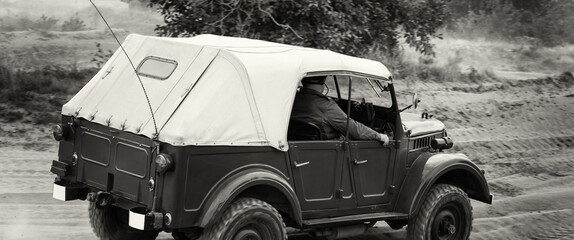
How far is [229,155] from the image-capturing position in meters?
7.50

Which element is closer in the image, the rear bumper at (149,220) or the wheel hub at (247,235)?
the rear bumper at (149,220)

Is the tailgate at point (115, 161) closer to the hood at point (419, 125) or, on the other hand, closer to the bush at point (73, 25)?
the hood at point (419, 125)

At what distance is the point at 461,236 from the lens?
9.45 metres

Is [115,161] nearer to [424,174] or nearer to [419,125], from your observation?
[424,174]

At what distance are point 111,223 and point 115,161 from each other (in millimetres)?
961

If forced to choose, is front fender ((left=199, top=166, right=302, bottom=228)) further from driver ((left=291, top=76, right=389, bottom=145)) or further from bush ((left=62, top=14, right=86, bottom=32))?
bush ((left=62, top=14, right=86, bottom=32))

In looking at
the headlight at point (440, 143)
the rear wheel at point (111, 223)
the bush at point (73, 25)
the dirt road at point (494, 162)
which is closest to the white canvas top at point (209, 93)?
the rear wheel at point (111, 223)

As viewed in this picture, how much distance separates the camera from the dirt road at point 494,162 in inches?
404

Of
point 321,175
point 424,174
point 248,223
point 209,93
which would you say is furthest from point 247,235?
point 424,174

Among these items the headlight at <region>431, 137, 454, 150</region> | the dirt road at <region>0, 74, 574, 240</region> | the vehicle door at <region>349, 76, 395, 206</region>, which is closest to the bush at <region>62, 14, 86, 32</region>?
the dirt road at <region>0, 74, 574, 240</region>

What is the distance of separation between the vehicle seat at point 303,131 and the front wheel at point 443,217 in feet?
4.31

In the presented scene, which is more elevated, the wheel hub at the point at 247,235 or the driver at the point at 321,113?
the driver at the point at 321,113

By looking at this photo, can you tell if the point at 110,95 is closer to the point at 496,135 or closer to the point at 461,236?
the point at 461,236

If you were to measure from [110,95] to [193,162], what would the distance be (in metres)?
1.26
